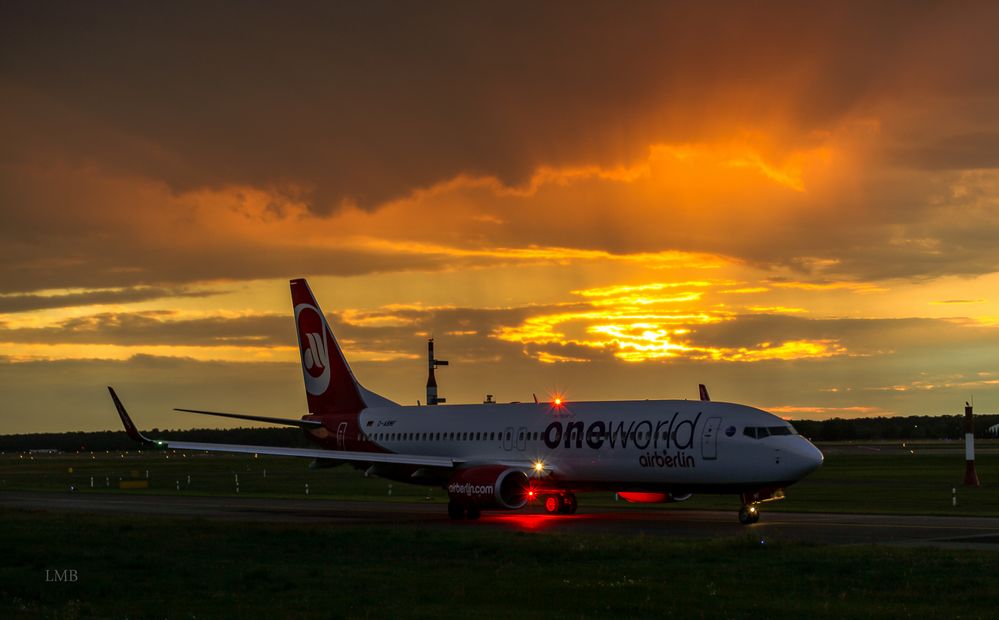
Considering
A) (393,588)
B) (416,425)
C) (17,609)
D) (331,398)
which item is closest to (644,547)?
(393,588)

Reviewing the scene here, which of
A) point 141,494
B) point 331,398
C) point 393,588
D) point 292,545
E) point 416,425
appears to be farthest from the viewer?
point 141,494

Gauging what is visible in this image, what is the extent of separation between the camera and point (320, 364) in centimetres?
6050

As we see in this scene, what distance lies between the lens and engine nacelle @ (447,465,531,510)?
153 ft

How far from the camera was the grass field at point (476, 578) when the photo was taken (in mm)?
21266

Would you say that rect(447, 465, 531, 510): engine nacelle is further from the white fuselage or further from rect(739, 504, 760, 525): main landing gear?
rect(739, 504, 760, 525): main landing gear

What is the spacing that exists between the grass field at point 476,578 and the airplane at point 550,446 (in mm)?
9566

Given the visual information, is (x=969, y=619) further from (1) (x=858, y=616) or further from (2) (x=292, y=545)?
(2) (x=292, y=545)

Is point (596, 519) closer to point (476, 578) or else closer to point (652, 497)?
point (652, 497)

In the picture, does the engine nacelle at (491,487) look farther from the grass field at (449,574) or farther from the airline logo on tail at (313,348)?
the airline logo on tail at (313,348)

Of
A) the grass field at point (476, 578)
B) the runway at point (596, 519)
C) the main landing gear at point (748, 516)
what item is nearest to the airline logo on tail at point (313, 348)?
the runway at point (596, 519)

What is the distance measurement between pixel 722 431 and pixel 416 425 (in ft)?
57.3

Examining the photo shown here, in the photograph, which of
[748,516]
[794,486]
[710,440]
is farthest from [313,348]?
[794,486]

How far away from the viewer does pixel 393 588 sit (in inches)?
941

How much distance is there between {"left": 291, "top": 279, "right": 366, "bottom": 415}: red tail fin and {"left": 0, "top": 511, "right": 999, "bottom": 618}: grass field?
2442 centimetres
